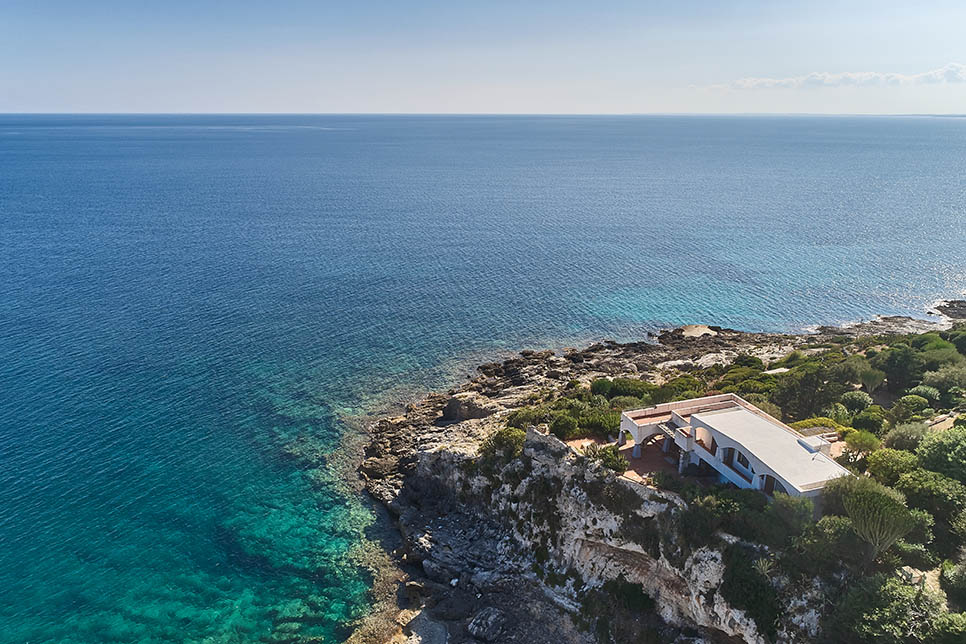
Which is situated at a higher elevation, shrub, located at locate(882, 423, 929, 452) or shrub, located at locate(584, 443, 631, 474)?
shrub, located at locate(882, 423, 929, 452)

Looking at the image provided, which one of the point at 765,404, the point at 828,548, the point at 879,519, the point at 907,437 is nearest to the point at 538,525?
the point at 828,548

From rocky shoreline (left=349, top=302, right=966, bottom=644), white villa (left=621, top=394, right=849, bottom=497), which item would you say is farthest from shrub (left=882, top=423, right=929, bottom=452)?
rocky shoreline (left=349, top=302, right=966, bottom=644)

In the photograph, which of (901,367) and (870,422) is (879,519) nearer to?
(870,422)

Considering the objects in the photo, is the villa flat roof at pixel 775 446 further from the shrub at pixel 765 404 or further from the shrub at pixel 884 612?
the shrub at pixel 884 612

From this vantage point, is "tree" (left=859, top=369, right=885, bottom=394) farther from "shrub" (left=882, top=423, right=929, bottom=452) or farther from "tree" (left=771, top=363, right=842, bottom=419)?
"shrub" (left=882, top=423, right=929, bottom=452)

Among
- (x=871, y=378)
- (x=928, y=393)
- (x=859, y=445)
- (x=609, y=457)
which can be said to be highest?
(x=859, y=445)

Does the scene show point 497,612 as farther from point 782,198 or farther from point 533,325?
point 782,198

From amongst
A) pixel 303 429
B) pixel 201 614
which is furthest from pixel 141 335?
pixel 201 614
